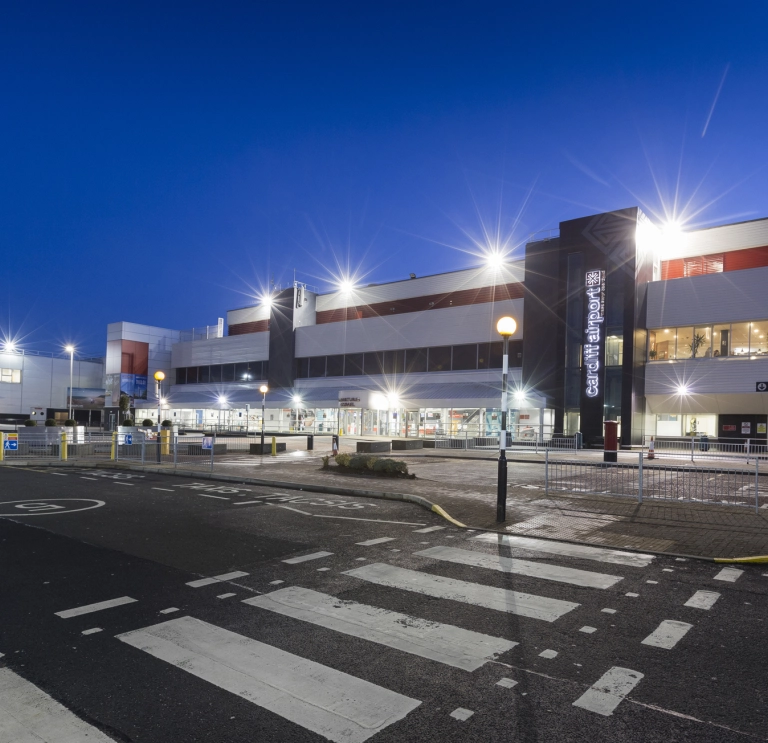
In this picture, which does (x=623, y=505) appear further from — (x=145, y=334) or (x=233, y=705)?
(x=145, y=334)

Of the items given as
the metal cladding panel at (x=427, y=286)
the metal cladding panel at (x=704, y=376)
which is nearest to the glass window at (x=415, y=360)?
the metal cladding panel at (x=427, y=286)

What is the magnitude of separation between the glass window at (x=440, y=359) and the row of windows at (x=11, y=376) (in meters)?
47.0

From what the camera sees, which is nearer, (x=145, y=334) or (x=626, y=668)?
(x=626, y=668)

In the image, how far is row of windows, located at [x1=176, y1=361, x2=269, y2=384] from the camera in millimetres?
58875

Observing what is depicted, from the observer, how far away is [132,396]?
209ft

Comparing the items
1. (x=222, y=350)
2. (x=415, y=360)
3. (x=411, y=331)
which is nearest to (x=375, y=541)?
(x=415, y=360)

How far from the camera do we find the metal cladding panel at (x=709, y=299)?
3400 centimetres

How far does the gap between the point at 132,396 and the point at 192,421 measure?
26.7 feet

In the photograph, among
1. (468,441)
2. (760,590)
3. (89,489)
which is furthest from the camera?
(468,441)

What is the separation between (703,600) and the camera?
638 centimetres

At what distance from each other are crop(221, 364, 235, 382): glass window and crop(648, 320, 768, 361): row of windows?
41.0 m

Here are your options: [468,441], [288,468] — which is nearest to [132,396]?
[468,441]

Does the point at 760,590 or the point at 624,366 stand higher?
the point at 624,366

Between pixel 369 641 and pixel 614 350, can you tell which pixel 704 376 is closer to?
pixel 614 350
